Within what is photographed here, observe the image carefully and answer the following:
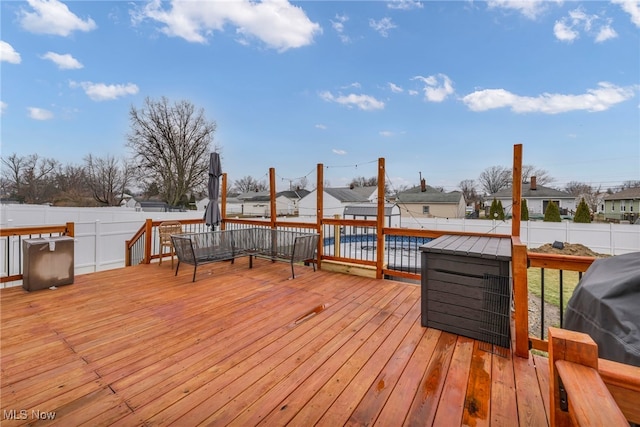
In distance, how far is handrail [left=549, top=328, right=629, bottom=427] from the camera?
24.8 inches

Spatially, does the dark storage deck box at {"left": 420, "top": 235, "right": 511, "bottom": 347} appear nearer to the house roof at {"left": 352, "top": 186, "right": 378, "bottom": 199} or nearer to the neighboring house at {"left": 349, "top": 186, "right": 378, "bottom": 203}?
the neighboring house at {"left": 349, "top": 186, "right": 378, "bottom": 203}

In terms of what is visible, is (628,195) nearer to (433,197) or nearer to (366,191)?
(433,197)

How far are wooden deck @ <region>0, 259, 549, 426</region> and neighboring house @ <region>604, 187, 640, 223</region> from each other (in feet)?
117

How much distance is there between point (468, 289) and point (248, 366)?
6.92 ft

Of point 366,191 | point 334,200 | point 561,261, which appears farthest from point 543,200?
point 561,261

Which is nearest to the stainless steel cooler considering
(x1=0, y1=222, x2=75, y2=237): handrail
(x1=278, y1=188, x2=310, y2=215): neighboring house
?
(x1=0, y1=222, x2=75, y2=237): handrail

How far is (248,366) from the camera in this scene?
2195mm

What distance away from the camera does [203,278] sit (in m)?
4.73

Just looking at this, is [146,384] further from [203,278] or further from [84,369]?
Result: [203,278]

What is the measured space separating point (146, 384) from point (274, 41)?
387 inches

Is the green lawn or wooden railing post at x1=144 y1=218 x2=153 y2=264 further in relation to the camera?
the green lawn

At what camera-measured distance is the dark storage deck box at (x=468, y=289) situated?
2.52 metres

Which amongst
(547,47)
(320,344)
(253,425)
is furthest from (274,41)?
(253,425)

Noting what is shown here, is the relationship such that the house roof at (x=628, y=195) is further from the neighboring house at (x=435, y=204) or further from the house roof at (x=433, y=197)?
the house roof at (x=433, y=197)
